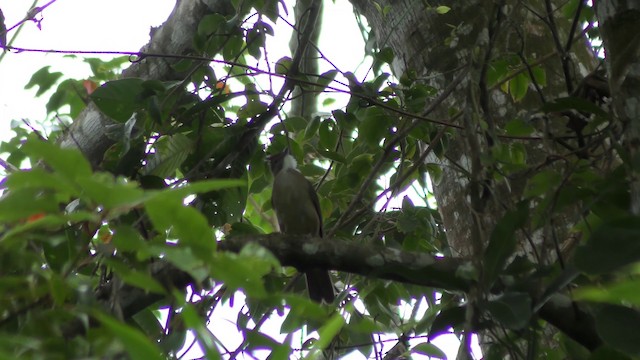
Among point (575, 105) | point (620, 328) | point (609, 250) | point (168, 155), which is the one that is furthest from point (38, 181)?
point (168, 155)

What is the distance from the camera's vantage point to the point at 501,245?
1880mm

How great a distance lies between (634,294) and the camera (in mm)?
1014

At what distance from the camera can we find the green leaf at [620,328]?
5.41 ft

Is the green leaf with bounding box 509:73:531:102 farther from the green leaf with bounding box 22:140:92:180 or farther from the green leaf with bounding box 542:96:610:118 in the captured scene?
the green leaf with bounding box 22:140:92:180

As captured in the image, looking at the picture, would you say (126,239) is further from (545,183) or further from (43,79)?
(43,79)

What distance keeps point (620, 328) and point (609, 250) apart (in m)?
0.20

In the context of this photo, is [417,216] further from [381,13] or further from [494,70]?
[381,13]

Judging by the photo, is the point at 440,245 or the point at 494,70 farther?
the point at 440,245

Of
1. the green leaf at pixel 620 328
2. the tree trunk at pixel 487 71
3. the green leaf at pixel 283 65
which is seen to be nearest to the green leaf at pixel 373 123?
the tree trunk at pixel 487 71

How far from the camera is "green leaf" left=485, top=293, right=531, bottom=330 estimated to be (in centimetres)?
178

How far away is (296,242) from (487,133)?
66 centimetres

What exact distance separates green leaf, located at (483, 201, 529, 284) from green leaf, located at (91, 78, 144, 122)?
1.48m

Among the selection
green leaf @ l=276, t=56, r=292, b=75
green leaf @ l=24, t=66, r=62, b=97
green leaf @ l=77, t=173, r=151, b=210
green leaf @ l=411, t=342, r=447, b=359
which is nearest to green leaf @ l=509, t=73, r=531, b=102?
green leaf @ l=276, t=56, r=292, b=75

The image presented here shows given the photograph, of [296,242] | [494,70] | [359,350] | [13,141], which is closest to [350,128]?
[494,70]
